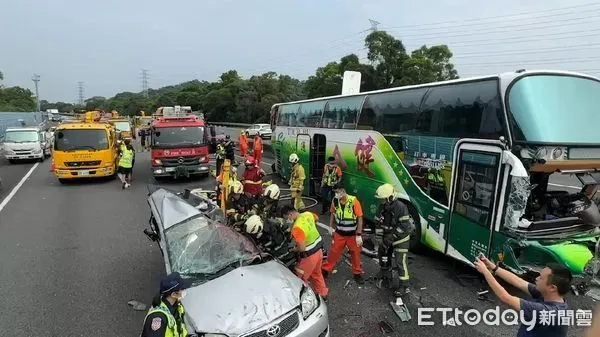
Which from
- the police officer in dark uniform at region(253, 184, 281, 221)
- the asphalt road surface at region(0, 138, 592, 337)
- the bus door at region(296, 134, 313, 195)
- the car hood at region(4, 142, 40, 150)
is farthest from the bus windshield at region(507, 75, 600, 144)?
the car hood at region(4, 142, 40, 150)

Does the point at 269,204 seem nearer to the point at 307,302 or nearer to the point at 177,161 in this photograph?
the point at 307,302

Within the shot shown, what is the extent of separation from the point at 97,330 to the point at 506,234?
5364mm

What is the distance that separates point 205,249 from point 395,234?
Answer: 2670 mm

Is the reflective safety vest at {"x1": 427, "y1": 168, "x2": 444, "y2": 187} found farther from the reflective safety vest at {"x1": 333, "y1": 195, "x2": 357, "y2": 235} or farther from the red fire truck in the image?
the red fire truck

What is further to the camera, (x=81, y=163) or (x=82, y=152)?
(x=81, y=163)

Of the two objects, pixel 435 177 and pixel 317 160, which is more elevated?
pixel 435 177

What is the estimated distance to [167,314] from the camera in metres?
3.29

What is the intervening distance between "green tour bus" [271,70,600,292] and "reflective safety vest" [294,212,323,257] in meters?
2.40

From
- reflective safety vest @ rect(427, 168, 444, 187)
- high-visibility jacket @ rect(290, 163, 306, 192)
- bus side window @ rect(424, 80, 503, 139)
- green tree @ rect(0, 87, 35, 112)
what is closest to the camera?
bus side window @ rect(424, 80, 503, 139)

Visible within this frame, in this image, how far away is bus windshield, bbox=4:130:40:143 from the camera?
2106 centimetres

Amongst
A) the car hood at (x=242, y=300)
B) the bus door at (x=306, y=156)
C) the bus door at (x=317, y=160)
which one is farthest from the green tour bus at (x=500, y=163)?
the bus door at (x=306, y=156)

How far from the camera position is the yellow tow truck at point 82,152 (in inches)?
583

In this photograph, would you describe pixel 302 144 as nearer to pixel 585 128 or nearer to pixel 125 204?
pixel 125 204

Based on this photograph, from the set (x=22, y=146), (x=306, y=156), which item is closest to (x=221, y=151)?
(x=306, y=156)
